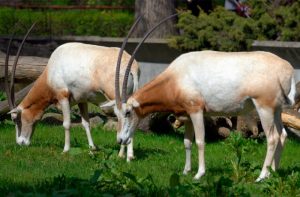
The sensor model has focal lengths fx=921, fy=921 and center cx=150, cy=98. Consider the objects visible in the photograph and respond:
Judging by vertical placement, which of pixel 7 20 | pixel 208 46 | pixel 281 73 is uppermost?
pixel 281 73

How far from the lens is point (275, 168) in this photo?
10.5 meters

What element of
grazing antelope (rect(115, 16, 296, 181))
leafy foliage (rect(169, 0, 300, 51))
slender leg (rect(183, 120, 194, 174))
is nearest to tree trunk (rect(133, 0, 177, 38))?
leafy foliage (rect(169, 0, 300, 51))

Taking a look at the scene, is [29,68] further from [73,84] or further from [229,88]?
[229,88]

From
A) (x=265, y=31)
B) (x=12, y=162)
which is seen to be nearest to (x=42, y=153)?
(x=12, y=162)

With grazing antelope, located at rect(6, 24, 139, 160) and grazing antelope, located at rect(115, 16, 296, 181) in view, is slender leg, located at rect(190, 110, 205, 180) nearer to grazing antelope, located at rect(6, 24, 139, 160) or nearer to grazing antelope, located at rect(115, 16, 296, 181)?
grazing antelope, located at rect(115, 16, 296, 181)

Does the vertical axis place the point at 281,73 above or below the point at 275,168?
above

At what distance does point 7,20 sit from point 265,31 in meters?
8.89

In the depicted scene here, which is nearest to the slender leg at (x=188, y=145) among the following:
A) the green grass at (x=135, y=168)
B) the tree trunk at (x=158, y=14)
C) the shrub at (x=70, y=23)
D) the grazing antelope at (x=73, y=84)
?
the green grass at (x=135, y=168)

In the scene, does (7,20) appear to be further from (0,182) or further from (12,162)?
(0,182)

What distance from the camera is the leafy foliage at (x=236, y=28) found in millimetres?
16203

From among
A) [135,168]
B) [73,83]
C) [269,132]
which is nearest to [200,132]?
[269,132]

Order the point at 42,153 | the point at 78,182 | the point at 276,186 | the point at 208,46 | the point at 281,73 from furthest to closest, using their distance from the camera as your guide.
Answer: the point at 208,46 → the point at 42,153 → the point at 281,73 → the point at 276,186 → the point at 78,182

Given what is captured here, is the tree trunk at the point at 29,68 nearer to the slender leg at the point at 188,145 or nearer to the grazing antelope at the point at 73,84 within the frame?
the grazing antelope at the point at 73,84

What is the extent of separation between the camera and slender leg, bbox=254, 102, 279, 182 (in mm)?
9945
